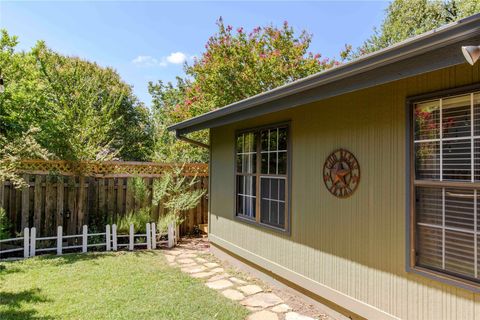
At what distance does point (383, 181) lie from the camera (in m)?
2.92

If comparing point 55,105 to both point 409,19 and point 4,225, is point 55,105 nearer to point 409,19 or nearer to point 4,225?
point 4,225

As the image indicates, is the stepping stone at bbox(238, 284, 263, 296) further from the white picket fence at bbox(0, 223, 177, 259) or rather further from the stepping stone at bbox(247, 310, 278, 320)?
the white picket fence at bbox(0, 223, 177, 259)

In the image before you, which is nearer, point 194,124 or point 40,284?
point 40,284

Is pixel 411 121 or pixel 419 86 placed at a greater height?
pixel 419 86

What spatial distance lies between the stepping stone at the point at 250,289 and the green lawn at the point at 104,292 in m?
0.41

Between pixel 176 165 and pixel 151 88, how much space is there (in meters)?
11.4

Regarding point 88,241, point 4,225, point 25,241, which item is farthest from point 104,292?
point 4,225

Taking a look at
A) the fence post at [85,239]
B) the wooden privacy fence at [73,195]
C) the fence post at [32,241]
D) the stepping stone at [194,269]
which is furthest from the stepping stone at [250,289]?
the fence post at [32,241]

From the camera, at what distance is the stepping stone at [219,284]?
4.33 metres

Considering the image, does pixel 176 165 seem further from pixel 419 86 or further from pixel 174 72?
pixel 174 72

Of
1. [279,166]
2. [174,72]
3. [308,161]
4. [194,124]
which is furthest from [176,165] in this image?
[174,72]

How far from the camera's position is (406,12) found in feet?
46.0

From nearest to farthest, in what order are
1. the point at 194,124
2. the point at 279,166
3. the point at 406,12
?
the point at 279,166 → the point at 194,124 → the point at 406,12

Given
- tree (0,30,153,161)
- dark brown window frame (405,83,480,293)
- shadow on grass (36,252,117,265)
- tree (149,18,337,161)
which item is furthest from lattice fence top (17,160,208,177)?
dark brown window frame (405,83,480,293)
